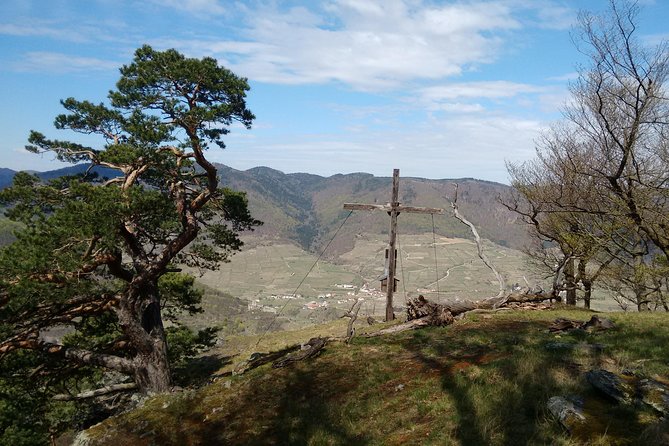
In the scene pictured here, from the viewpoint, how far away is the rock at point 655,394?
233 inches

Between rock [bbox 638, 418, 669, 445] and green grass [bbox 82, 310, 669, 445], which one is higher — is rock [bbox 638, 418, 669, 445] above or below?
above

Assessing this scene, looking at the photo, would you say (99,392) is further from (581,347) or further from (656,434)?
(656,434)

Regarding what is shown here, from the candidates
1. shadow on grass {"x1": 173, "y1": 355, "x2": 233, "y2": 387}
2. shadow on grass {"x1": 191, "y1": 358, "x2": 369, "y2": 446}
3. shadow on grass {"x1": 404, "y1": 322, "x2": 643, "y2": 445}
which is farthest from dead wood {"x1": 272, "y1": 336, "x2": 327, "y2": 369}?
shadow on grass {"x1": 173, "y1": 355, "x2": 233, "y2": 387}

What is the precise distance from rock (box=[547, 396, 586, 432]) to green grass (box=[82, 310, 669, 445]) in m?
0.13

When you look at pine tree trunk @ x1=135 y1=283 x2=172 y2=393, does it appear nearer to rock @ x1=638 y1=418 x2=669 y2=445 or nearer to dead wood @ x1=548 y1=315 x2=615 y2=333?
dead wood @ x1=548 y1=315 x2=615 y2=333

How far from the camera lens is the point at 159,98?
14.9m

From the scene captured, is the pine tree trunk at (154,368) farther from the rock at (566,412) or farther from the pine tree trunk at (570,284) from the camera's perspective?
the pine tree trunk at (570,284)

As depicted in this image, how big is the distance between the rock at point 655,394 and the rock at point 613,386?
0.57 ft

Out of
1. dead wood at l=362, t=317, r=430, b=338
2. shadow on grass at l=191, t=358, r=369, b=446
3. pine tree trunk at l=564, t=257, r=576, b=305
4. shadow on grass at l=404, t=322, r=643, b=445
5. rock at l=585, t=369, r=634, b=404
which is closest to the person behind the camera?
shadow on grass at l=404, t=322, r=643, b=445

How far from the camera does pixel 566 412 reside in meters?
6.05

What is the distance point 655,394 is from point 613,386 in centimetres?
55

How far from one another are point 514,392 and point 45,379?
716 inches

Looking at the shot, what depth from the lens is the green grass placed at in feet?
21.1

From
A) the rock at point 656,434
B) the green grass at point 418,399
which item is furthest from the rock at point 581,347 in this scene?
the rock at point 656,434
